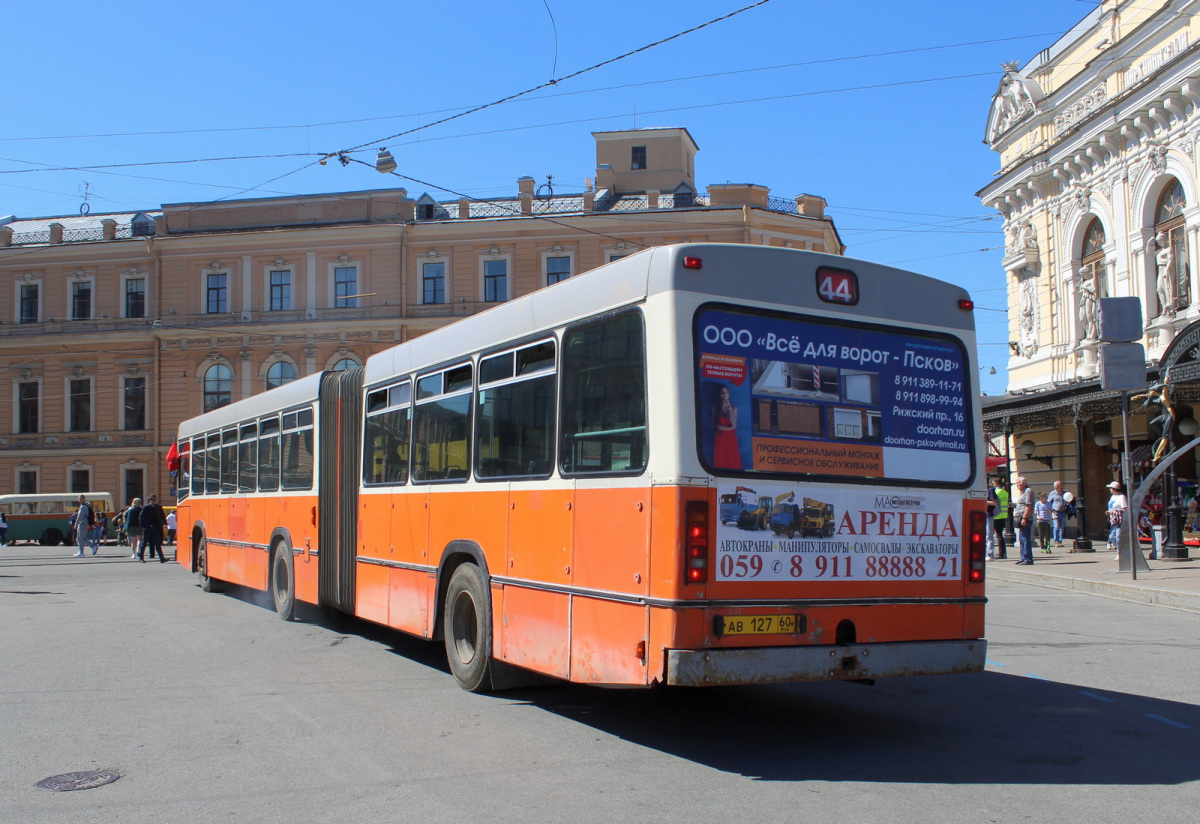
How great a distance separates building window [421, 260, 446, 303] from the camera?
48.5 m

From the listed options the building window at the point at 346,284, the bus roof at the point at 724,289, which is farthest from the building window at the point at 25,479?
the bus roof at the point at 724,289

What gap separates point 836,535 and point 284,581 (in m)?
8.78

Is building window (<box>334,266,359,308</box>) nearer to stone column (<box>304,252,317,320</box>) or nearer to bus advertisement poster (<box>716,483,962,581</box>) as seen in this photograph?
stone column (<box>304,252,317,320</box>)

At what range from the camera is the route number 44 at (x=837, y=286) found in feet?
22.0

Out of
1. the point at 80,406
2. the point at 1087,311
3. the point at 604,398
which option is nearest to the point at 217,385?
the point at 80,406

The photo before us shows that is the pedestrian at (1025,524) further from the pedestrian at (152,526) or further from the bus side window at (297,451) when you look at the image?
the pedestrian at (152,526)

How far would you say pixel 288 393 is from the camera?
13312mm

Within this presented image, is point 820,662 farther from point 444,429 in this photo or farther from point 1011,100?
point 1011,100

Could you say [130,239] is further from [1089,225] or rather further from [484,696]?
[484,696]

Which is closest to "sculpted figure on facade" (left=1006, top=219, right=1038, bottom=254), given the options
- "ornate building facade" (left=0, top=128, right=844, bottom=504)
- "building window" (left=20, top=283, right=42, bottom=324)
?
"ornate building facade" (left=0, top=128, right=844, bottom=504)

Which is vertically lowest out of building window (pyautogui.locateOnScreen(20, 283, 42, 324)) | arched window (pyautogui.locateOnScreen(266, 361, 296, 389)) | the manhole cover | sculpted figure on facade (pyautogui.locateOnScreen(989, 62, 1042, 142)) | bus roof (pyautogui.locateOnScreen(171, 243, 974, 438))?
the manhole cover

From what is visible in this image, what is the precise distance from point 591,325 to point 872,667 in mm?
2625

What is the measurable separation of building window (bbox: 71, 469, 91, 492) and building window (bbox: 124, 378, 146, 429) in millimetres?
2828

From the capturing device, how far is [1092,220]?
28047 mm
